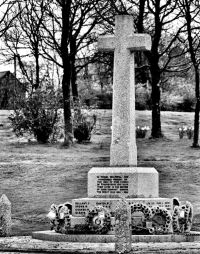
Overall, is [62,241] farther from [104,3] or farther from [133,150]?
[104,3]

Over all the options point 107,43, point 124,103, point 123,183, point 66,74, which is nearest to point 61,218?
point 123,183

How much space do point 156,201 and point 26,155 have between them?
16.3 metres

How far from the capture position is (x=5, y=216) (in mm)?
17422

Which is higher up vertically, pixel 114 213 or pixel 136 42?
pixel 136 42

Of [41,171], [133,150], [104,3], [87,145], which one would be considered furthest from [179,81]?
[133,150]

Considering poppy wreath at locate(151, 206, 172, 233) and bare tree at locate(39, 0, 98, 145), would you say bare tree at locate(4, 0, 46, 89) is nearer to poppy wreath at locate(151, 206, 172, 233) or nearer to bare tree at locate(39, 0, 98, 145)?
bare tree at locate(39, 0, 98, 145)

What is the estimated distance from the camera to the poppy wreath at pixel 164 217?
53.6 feet

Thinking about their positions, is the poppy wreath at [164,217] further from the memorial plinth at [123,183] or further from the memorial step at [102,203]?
the memorial plinth at [123,183]

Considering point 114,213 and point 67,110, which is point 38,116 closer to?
point 67,110

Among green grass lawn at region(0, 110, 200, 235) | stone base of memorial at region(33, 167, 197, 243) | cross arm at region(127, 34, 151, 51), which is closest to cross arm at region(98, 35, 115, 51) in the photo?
cross arm at region(127, 34, 151, 51)

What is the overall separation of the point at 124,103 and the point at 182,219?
9.09ft

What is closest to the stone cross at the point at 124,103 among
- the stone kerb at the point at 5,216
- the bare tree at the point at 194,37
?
the stone kerb at the point at 5,216

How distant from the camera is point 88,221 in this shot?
1652 centimetres

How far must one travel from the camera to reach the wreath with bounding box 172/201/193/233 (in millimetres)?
16578
